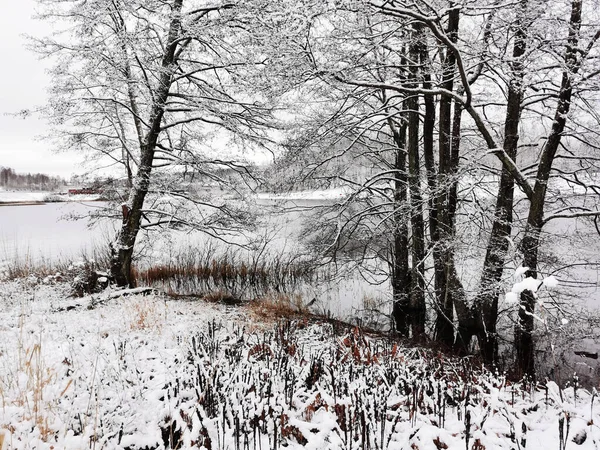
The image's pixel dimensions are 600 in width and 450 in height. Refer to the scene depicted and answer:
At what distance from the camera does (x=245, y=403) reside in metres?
3.30

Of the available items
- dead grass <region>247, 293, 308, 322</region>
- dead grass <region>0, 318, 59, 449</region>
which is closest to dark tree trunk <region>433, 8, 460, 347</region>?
dead grass <region>247, 293, 308, 322</region>

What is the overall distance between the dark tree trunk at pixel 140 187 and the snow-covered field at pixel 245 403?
14.4ft

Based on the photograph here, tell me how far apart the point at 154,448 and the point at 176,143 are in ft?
28.1

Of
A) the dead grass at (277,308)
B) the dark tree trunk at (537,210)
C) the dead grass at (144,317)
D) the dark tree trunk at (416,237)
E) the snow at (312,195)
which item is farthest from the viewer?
the snow at (312,195)

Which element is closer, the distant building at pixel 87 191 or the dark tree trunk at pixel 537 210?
the dark tree trunk at pixel 537 210

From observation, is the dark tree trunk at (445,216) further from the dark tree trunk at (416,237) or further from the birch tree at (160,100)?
the birch tree at (160,100)

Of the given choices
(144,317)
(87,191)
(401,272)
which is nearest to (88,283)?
(87,191)

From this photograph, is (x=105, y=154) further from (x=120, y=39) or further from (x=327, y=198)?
(x=327, y=198)

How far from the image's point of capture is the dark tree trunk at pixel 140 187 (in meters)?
9.28

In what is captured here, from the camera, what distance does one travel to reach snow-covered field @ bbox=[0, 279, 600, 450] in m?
2.79

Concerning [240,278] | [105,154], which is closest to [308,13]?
[105,154]

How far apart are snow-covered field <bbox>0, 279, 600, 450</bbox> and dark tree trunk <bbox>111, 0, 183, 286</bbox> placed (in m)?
4.39

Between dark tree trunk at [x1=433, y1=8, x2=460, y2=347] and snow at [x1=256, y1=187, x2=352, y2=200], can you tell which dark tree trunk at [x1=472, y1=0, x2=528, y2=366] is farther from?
snow at [x1=256, y1=187, x2=352, y2=200]

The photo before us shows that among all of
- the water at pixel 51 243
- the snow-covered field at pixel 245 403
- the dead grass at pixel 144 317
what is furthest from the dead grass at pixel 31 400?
the water at pixel 51 243
